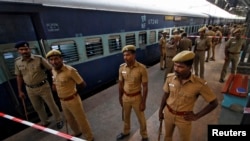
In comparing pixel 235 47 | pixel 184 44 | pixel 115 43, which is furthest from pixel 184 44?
pixel 115 43

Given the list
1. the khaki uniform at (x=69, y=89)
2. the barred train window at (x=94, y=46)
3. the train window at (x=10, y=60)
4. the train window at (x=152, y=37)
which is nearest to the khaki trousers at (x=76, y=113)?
the khaki uniform at (x=69, y=89)

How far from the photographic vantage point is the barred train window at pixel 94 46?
473 cm

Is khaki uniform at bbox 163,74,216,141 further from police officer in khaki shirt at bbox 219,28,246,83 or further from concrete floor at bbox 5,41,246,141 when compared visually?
police officer in khaki shirt at bbox 219,28,246,83

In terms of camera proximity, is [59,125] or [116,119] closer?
[59,125]

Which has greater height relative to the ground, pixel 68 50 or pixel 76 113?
pixel 68 50

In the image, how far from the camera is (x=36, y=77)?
328 cm

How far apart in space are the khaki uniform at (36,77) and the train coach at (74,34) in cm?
29

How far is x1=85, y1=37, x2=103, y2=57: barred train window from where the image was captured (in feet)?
15.5

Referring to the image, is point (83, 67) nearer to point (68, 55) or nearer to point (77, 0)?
point (68, 55)

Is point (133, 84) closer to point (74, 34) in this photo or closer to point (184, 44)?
point (74, 34)

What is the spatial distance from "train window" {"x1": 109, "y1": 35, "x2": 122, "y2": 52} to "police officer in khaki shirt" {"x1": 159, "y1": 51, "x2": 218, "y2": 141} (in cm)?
354

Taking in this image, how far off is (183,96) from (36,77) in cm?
273

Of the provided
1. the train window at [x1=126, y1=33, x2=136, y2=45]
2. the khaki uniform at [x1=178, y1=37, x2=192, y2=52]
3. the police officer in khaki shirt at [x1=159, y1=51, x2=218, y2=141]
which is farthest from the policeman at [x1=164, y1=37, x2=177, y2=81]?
Answer: the police officer in khaki shirt at [x1=159, y1=51, x2=218, y2=141]

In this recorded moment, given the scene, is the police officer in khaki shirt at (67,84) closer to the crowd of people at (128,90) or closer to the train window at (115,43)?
the crowd of people at (128,90)
